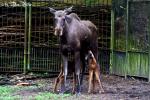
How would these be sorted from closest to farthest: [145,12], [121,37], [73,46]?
1. [73,46]
2. [145,12]
3. [121,37]

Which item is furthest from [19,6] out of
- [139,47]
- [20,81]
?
[139,47]

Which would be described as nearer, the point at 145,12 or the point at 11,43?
the point at 145,12

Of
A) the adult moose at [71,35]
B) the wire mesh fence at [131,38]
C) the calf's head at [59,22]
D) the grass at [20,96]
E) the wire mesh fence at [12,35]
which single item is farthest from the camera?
the wire mesh fence at [12,35]

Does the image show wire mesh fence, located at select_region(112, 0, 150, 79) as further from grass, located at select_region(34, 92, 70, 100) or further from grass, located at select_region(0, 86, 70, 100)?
grass, located at select_region(34, 92, 70, 100)

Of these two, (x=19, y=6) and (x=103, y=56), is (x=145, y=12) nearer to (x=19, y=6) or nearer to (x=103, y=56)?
(x=103, y=56)

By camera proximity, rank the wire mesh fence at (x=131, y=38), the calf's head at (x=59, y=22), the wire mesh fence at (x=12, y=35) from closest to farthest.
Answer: the calf's head at (x=59, y=22) → the wire mesh fence at (x=131, y=38) → the wire mesh fence at (x=12, y=35)

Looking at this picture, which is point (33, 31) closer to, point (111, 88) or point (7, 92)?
point (111, 88)

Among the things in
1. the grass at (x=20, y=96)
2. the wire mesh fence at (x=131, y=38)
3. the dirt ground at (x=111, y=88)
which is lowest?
the dirt ground at (x=111, y=88)

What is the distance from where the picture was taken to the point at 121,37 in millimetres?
16109

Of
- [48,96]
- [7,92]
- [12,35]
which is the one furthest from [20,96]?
[12,35]

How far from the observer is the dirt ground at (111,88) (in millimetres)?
11797

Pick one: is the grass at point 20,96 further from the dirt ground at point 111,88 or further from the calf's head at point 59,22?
the calf's head at point 59,22

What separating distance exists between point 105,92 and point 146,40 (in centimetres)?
292

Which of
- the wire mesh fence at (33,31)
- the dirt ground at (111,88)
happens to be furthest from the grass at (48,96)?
the wire mesh fence at (33,31)
